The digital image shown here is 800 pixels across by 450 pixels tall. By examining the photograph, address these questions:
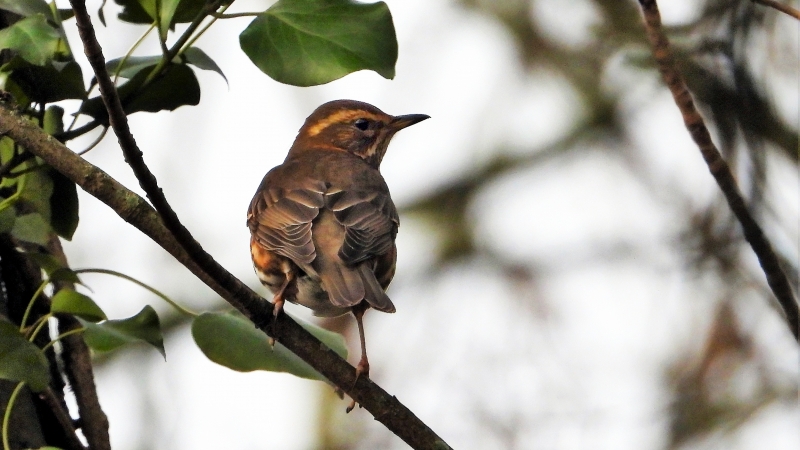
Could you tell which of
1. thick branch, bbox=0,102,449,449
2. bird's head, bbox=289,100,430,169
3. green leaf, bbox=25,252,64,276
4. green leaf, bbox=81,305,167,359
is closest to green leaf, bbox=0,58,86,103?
thick branch, bbox=0,102,449,449

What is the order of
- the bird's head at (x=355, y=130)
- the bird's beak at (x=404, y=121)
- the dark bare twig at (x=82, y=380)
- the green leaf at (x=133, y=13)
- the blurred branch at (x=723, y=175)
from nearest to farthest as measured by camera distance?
the blurred branch at (x=723, y=175) → the green leaf at (x=133, y=13) → the dark bare twig at (x=82, y=380) → the bird's beak at (x=404, y=121) → the bird's head at (x=355, y=130)

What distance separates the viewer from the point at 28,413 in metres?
3.87

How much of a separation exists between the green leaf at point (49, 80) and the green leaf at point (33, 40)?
5.2 inches

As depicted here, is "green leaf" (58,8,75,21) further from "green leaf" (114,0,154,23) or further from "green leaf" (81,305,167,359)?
"green leaf" (81,305,167,359)

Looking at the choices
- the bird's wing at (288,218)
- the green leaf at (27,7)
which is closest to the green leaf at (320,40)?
the green leaf at (27,7)

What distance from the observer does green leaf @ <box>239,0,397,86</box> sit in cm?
376

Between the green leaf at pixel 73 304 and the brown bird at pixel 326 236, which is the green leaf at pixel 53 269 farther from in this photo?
the brown bird at pixel 326 236

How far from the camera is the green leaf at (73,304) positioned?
375 centimetres

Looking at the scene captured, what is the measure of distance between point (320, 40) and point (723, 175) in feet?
5.20

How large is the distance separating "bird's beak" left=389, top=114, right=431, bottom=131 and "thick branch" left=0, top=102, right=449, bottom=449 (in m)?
3.38

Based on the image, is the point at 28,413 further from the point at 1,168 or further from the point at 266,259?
the point at 266,259

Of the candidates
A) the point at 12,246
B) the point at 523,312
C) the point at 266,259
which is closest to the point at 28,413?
the point at 12,246

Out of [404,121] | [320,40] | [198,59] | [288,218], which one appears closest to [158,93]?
[198,59]

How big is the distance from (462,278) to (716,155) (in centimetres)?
773
